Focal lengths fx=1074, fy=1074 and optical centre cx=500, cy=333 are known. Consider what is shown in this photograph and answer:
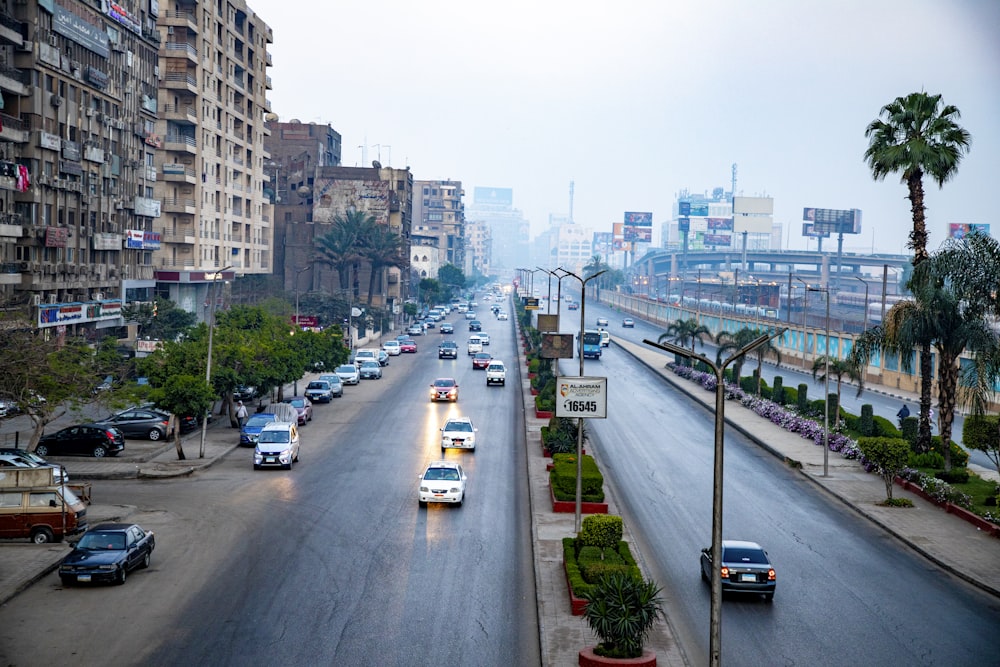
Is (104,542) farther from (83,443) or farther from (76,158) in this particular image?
(76,158)

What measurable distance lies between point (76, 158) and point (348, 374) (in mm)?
21974

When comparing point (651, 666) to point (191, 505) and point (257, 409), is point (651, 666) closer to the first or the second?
point (191, 505)

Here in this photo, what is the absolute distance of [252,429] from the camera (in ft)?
153

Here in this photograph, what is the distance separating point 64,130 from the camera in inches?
2549

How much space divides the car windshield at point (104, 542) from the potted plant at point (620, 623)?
11805 mm

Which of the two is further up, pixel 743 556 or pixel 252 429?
pixel 743 556

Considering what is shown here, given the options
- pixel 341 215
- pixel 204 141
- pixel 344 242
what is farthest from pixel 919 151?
pixel 341 215

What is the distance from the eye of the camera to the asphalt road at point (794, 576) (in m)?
21.7

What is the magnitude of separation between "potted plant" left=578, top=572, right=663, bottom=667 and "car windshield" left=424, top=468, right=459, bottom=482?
14761mm

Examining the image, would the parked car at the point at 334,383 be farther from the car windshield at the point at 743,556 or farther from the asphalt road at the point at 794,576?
the car windshield at the point at 743,556

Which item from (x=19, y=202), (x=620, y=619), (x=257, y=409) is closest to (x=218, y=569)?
(x=620, y=619)

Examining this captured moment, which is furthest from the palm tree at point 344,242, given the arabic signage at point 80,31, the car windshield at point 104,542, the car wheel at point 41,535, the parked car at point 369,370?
the car windshield at point 104,542

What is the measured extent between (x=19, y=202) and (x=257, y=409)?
18.3 metres

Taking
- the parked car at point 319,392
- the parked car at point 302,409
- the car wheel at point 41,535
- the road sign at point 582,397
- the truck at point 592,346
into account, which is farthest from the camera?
the truck at point 592,346
